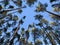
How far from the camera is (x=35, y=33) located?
57.7ft

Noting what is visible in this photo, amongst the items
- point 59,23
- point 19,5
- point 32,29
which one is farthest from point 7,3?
point 59,23

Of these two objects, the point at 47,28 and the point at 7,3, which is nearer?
the point at 7,3

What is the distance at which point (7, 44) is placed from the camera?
17.7 metres

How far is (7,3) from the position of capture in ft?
54.5

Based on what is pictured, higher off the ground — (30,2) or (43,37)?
(30,2)

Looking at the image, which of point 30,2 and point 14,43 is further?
point 14,43

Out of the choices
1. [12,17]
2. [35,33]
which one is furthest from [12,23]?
[35,33]

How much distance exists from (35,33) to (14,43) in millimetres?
1516

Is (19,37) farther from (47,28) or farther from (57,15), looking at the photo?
(57,15)

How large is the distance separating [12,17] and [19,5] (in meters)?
1.23

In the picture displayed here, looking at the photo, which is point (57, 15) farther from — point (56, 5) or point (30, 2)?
point (30, 2)

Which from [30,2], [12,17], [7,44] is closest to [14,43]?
[7,44]

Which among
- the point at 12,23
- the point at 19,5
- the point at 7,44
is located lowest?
the point at 7,44

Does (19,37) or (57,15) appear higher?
(57,15)
